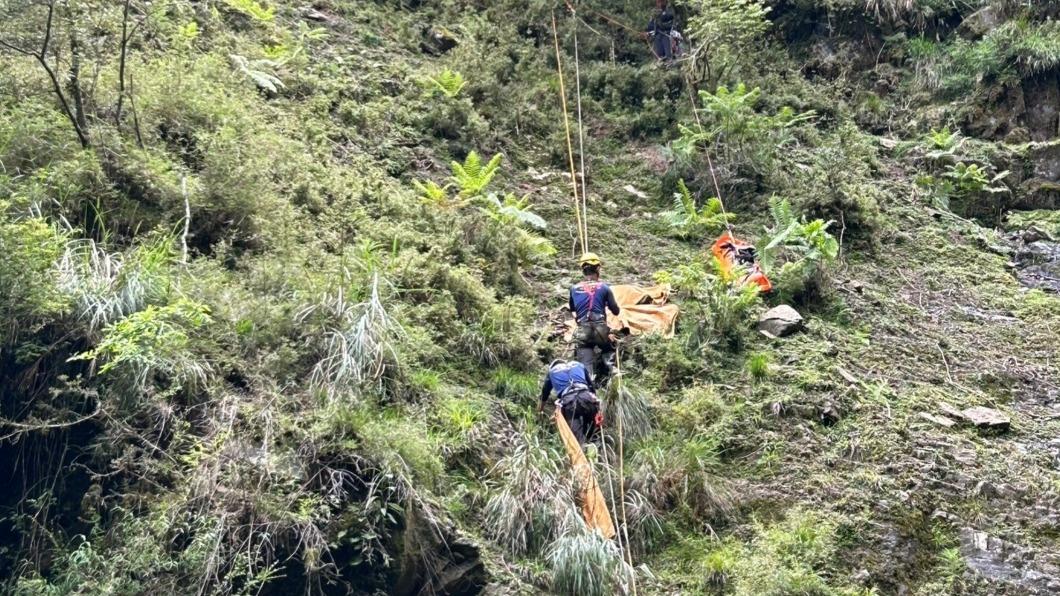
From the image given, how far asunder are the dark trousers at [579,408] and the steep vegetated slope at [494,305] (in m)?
0.35

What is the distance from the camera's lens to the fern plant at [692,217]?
1235 centimetres

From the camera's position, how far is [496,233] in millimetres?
11078

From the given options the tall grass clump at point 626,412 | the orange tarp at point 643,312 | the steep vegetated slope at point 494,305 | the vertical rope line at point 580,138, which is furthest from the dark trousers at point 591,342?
the vertical rope line at point 580,138

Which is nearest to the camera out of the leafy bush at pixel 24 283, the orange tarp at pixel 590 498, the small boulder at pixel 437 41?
the leafy bush at pixel 24 283

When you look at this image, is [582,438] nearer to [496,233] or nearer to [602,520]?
[602,520]

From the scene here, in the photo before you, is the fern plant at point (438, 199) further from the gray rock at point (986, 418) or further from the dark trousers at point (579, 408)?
the gray rock at point (986, 418)

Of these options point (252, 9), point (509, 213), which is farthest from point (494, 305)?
point (252, 9)

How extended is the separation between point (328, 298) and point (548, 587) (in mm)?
3052

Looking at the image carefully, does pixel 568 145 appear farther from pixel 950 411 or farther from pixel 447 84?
pixel 950 411

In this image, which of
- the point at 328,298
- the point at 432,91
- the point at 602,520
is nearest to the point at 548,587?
the point at 602,520

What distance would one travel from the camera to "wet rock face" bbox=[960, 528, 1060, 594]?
7.25 m

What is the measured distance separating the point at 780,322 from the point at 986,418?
7.20 ft

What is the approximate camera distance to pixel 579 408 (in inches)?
337

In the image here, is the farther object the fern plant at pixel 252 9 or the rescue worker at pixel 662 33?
the rescue worker at pixel 662 33
